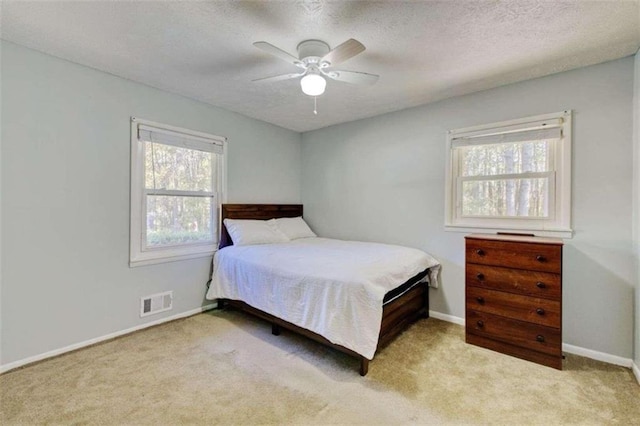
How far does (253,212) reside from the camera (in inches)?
149

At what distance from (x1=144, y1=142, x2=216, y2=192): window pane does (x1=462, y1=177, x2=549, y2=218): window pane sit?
2.88 meters

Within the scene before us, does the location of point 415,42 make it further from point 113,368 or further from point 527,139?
point 113,368

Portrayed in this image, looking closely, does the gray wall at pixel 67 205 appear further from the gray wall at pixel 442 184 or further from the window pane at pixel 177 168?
the gray wall at pixel 442 184

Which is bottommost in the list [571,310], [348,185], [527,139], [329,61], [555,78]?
[571,310]

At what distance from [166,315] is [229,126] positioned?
2.26 m

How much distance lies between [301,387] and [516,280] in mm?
1849

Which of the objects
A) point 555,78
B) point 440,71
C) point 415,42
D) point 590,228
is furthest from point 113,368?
point 555,78

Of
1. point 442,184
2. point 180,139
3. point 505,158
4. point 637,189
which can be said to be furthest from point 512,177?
point 180,139

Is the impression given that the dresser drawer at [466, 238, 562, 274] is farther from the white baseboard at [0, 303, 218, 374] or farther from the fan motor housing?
the white baseboard at [0, 303, 218, 374]

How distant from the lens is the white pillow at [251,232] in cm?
332

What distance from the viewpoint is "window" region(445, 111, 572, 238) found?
2.48 meters

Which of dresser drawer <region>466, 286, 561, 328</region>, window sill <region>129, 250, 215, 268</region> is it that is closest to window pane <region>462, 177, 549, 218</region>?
dresser drawer <region>466, 286, 561, 328</region>

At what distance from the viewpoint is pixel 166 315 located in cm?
296

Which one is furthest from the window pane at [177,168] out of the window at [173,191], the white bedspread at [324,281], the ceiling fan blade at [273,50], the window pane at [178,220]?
the ceiling fan blade at [273,50]
